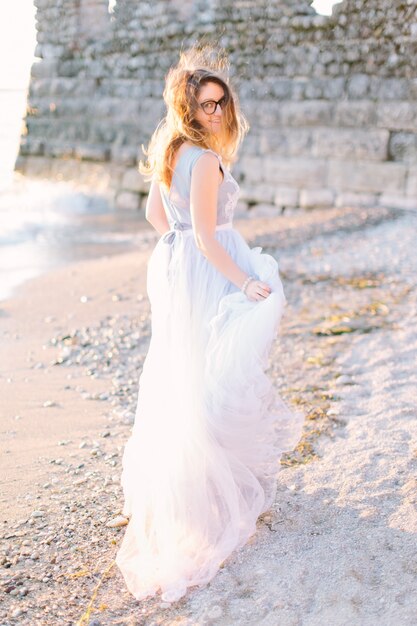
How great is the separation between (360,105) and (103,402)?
573cm

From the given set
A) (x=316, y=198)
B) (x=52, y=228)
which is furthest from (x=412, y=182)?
(x=52, y=228)

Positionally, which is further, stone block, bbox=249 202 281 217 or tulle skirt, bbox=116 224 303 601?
stone block, bbox=249 202 281 217

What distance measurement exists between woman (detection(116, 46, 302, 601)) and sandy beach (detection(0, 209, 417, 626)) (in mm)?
119

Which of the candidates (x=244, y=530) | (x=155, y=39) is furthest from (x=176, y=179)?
(x=155, y=39)

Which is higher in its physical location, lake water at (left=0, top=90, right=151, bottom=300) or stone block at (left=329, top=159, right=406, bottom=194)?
stone block at (left=329, top=159, right=406, bottom=194)

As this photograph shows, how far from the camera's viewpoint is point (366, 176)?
869cm

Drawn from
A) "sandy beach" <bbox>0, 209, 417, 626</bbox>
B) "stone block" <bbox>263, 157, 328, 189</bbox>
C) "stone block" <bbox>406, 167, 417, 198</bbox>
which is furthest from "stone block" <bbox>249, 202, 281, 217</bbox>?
"sandy beach" <bbox>0, 209, 417, 626</bbox>

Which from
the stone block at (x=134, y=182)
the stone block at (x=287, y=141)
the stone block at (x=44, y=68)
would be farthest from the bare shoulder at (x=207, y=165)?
the stone block at (x=44, y=68)

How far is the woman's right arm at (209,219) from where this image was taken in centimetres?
253

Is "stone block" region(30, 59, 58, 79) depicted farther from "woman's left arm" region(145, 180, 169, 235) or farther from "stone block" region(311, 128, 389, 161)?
"woman's left arm" region(145, 180, 169, 235)

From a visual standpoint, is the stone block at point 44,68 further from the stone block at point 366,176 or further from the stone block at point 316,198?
the stone block at point 366,176

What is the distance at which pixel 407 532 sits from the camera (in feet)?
8.56

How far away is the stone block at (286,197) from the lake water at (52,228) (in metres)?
1.54

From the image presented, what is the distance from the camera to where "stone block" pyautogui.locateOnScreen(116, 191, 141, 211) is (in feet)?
35.3
